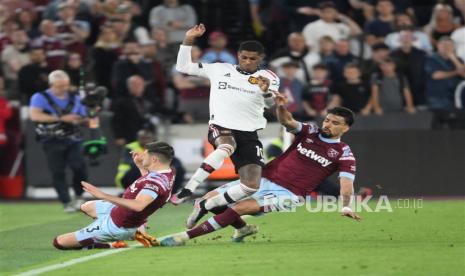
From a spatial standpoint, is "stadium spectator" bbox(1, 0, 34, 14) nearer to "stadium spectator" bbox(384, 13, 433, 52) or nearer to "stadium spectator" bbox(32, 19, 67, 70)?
"stadium spectator" bbox(32, 19, 67, 70)

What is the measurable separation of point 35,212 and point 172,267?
8.93 metres

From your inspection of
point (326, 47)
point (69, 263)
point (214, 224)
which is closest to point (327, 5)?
point (326, 47)

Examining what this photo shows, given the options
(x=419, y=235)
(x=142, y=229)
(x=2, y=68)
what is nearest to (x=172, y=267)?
(x=142, y=229)

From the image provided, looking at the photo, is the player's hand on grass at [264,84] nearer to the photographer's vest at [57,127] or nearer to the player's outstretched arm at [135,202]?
the player's outstretched arm at [135,202]

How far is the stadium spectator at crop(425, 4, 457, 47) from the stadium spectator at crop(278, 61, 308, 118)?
3.16 metres

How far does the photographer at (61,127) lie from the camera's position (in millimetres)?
18891

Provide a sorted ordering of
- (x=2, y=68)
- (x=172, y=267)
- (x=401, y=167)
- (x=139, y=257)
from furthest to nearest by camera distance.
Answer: (x=2, y=68) < (x=401, y=167) < (x=139, y=257) < (x=172, y=267)

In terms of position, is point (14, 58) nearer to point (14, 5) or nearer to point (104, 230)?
point (14, 5)

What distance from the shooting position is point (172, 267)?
10.8m

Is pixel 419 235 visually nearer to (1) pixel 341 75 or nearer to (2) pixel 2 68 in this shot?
(1) pixel 341 75

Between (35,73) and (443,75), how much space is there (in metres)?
7.40

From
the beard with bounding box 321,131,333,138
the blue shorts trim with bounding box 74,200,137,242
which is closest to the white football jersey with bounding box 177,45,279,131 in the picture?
the beard with bounding box 321,131,333,138

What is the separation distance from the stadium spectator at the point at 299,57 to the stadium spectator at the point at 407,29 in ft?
4.80

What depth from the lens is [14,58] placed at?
2255cm
